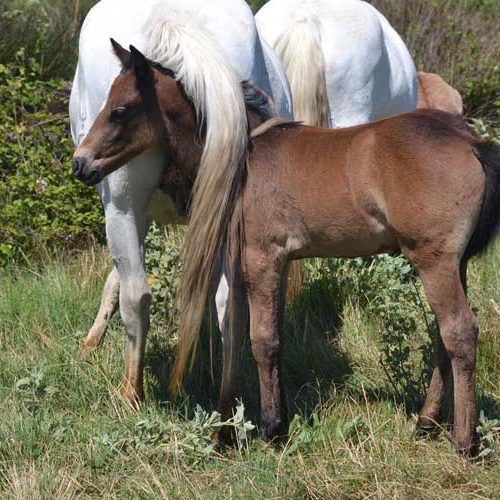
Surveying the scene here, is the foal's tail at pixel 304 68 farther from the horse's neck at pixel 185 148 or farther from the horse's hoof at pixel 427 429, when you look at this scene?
the horse's hoof at pixel 427 429

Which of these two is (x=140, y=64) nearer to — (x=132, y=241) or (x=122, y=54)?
(x=122, y=54)

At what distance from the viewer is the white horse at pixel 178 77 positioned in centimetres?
369

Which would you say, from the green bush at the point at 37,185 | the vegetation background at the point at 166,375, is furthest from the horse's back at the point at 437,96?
the green bush at the point at 37,185

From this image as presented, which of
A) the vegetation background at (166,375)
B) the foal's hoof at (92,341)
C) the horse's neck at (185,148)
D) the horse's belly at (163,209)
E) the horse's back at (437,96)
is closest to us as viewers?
the vegetation background at (166,375)

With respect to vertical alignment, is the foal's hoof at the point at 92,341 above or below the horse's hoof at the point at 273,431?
below

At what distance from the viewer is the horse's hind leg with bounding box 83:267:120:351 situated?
4973mm

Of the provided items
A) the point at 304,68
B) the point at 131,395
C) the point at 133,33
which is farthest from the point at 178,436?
the point at 304,68

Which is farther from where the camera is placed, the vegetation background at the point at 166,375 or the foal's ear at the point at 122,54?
the foal's ear at the point at 122,54

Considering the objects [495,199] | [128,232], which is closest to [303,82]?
[128,232]

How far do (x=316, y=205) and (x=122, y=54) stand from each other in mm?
841

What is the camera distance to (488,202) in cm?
343

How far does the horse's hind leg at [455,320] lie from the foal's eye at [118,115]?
1.13 metres

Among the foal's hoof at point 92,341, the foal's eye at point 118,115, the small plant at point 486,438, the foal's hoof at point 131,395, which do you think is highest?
the foal's eye at point 118,115

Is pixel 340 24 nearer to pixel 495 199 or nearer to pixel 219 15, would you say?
pixel 219 15
